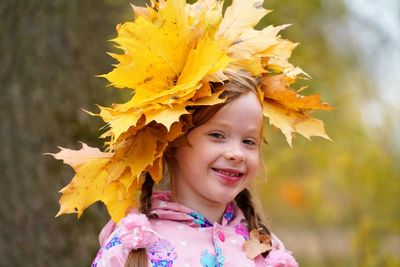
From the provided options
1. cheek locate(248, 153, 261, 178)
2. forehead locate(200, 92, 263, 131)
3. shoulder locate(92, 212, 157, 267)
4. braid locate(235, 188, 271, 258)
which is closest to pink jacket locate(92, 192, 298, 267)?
shoulder locate(92, 212, 157, 267)

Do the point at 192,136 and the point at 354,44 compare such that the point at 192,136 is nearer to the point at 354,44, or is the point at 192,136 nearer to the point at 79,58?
the point at 79,58

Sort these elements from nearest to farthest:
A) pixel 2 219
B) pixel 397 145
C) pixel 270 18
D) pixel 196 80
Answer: pixel 196 80
pixel 2 219
pixel 270 18
pixel 397 145

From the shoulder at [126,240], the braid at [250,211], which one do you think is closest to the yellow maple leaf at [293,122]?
the braid at [250,211]

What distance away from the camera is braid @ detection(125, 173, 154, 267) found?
2793 millimetres

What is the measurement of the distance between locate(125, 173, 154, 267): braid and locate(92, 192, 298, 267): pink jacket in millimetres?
22

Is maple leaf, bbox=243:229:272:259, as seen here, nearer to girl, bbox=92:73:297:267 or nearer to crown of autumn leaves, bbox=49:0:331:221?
girl, bbox=92:73:297:267

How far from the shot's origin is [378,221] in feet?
29.7

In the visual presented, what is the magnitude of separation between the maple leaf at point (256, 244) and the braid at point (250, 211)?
63mm

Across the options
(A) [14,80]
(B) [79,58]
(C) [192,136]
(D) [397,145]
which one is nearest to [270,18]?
(B) [79,58]

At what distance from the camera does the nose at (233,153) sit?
291 cm

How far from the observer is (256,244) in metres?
3.11

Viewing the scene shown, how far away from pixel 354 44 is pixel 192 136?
6637mm

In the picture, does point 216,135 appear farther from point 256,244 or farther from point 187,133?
point 256,244

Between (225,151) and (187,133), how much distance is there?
0.17m
